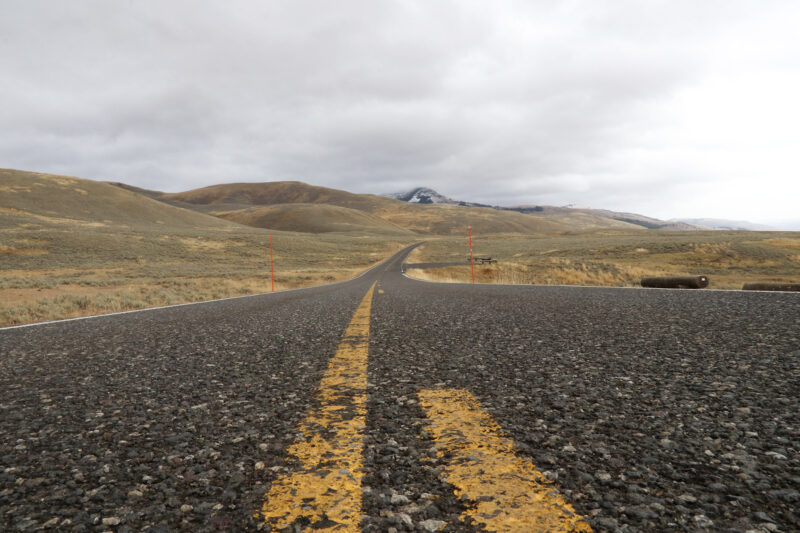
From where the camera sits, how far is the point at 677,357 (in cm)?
333

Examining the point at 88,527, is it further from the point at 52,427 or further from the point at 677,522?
the point at 677,522

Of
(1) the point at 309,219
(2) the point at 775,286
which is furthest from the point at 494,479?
(1) the point at 309,219

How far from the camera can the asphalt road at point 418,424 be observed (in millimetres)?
1400

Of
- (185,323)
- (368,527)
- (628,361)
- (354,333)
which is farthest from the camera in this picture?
(185,323)

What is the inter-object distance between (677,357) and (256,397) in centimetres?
335

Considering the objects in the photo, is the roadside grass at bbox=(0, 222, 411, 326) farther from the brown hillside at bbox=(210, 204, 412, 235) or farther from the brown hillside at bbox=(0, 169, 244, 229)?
the brown hillside at bbox=(210, 204, 412, 235)

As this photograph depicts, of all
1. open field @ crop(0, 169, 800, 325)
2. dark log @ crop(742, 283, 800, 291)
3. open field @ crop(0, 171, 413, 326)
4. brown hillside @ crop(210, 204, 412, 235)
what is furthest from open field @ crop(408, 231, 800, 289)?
brown hillside @ crop(210, 204, 412, 235)

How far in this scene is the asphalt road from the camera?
4.59ft

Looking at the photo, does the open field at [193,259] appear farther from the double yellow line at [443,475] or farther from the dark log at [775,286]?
the double yellow line at [443,475]

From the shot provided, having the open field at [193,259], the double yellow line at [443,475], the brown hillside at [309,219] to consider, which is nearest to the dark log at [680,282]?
the open field at [193,259]

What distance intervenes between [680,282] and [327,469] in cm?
1220

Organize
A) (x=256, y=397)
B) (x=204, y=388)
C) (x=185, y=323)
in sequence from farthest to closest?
(x=185, y=323) → (x=204, y=388) → (x=256, y=397)

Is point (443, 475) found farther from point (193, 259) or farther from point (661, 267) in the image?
point (193, 259)

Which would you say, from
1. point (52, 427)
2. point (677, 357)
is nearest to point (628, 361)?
point (677, 357)
